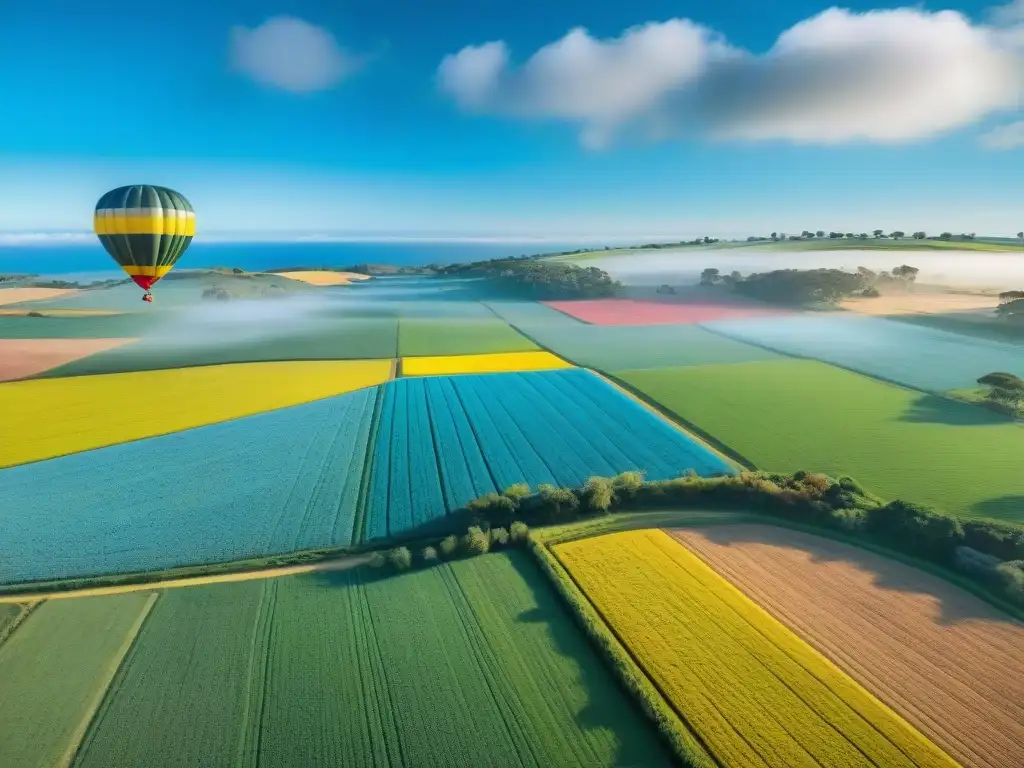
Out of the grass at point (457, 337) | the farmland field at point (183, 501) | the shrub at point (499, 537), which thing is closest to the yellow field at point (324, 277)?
the grass at point (457, 337)

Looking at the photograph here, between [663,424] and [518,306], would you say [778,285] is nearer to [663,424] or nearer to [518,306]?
[518,306]

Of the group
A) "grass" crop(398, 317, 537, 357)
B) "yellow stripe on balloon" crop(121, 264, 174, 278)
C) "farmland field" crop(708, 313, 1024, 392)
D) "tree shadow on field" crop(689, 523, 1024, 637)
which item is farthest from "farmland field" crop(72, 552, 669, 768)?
"farmland field" crop(708, 313, 1024, 392)

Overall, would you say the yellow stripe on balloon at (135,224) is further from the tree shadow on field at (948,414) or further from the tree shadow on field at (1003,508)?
the tree shadow on field at (948,414)

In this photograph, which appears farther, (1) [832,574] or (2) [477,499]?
(2) [477,499]

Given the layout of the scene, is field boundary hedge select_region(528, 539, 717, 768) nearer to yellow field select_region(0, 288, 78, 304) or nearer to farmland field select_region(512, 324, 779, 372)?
farmland field select_region(512, 324, 779, 372)

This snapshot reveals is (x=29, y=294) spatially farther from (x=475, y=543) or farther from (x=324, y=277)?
(x=475, y=543)

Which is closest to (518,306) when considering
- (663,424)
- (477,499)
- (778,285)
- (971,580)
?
(778,285)

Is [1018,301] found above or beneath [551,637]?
above
